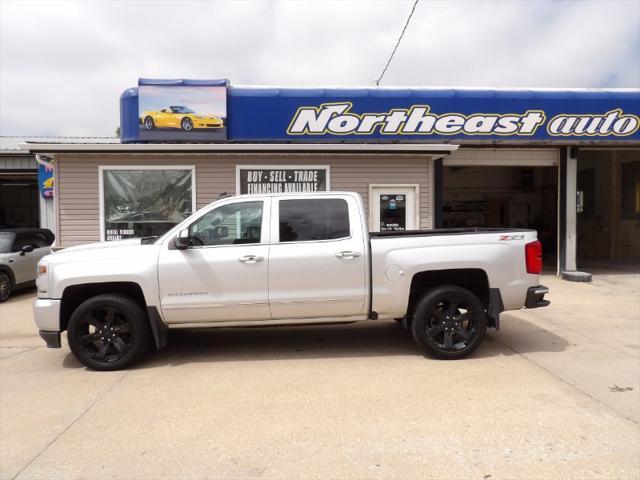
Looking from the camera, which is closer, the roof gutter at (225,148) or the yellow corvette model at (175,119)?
the roof gutter at (225,148)

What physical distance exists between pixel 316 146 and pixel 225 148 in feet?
6.33

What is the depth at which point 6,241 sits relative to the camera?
11234mm

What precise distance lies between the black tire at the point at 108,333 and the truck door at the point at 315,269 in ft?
4.85

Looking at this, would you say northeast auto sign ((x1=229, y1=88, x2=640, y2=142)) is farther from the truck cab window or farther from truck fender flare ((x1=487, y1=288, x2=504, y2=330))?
truck fender flare ((x1=487, y1=288, x2=504, y2=330))

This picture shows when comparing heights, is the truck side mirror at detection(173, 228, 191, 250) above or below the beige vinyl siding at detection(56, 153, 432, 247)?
below

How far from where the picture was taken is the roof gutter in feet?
32.6

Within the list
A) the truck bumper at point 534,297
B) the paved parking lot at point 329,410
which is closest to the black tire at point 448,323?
the paved parking lot at point 329,410

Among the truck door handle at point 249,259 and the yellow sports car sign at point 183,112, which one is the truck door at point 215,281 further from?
the yellow sports car sign at point 183,112

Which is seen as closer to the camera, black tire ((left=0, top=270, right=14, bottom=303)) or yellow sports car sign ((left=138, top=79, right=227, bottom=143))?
black tire ((left=0, top=270, right=14, bottom=303))

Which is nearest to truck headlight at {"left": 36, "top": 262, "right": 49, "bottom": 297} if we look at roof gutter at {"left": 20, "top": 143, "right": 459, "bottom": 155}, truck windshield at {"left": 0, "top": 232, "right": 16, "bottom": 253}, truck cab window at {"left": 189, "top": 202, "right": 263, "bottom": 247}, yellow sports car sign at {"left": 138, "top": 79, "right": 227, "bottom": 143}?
truck cab window at {"left": 189, "top": 202, "right": 263, "bottom": 247}

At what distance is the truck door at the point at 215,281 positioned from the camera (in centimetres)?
523

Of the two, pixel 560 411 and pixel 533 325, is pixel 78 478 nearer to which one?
pixel 560 411

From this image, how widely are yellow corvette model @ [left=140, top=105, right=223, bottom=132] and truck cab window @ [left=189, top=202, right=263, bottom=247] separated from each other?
650 cm

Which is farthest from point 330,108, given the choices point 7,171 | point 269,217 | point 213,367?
point 7,171
